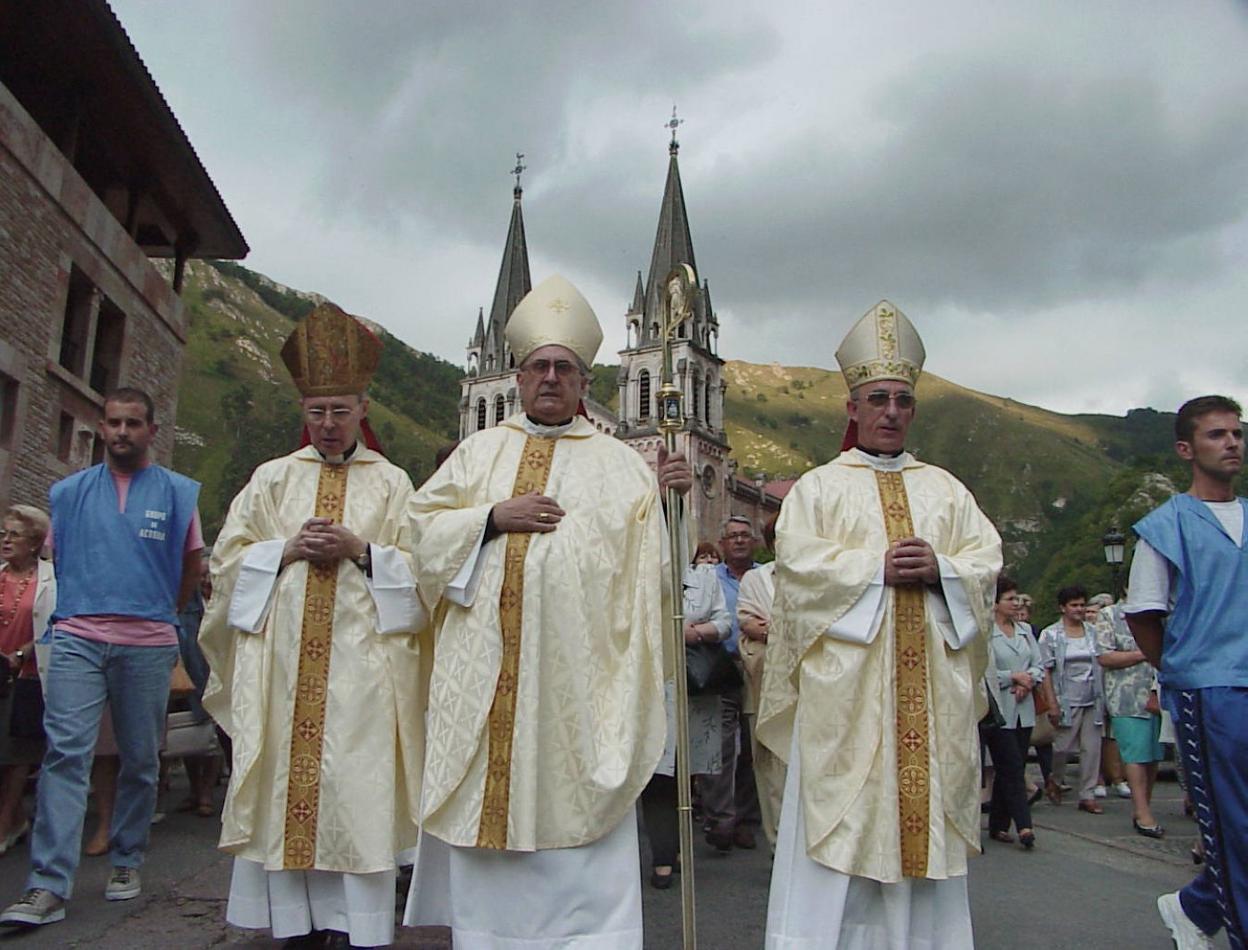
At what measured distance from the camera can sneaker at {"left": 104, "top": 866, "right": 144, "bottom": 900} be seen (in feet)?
15.2

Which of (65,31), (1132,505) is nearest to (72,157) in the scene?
(65,31)

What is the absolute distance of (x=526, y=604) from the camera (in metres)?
3.72

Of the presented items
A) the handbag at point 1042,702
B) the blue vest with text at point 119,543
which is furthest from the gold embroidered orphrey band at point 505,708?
the handbag at point 1042,702

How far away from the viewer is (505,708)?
3.62m

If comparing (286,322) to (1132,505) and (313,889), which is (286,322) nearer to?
(1132,505)

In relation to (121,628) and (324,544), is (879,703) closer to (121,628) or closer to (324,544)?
(324,544)

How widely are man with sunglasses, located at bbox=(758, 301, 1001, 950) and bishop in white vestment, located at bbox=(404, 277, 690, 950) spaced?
53 centimetres

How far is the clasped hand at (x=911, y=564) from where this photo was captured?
365 cm

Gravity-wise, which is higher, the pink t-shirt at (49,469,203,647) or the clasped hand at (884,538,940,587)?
the clasped hand at (884,538,940,587)

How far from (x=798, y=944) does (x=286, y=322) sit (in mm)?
119735

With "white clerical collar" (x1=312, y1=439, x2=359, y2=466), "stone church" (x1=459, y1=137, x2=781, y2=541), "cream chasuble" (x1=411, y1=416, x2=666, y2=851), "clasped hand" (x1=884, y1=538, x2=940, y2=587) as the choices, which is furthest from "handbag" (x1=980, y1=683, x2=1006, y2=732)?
"stone church" (x1=459, y1=137, x2=781, y2=541)

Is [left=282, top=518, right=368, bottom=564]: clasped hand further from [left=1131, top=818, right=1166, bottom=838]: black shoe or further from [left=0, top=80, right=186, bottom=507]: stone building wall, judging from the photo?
[left=0, top=80, right=186, bottom=507]: stone building wall

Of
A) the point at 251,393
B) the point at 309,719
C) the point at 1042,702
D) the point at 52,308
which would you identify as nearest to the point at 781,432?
→ the point at 251,393

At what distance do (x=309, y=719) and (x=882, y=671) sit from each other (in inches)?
85.5
